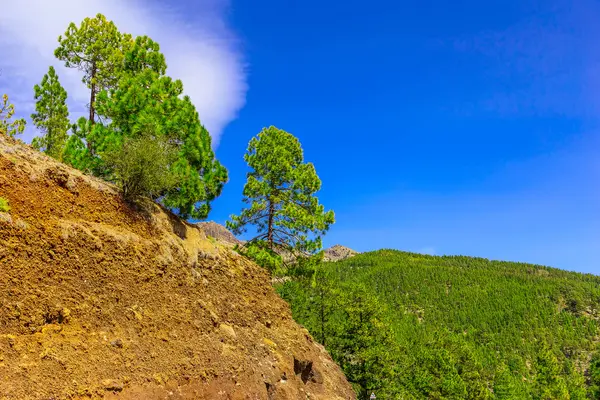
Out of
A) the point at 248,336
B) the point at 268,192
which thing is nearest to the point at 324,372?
the point at 248,336

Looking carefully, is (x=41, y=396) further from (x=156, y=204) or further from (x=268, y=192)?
(x=268, y=192)

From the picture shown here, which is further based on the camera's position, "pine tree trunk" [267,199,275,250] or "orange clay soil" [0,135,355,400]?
"pine tree trunk" [267,199,275,250]

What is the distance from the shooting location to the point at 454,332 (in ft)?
426

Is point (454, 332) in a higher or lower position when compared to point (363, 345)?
higher

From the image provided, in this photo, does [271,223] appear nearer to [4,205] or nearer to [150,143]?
[150,143]

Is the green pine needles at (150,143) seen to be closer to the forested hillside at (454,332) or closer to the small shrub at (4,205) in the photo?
the small shrub at (4,205)

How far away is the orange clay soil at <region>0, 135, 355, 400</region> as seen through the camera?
7582 mm

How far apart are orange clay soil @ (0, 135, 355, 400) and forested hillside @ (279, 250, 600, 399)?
1174cm

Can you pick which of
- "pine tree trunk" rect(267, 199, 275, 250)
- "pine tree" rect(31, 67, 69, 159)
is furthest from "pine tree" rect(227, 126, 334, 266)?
"pine tree" rect(31, 67, 69, 159)

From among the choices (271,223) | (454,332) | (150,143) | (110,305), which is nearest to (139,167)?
(150,143)

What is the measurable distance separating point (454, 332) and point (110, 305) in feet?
450

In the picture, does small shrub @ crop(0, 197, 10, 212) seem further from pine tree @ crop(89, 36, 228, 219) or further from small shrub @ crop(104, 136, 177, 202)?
pine tree @ crop(89, 36, 228, 219)

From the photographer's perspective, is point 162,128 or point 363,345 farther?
point 363,345

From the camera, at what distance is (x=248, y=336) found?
13266mm
